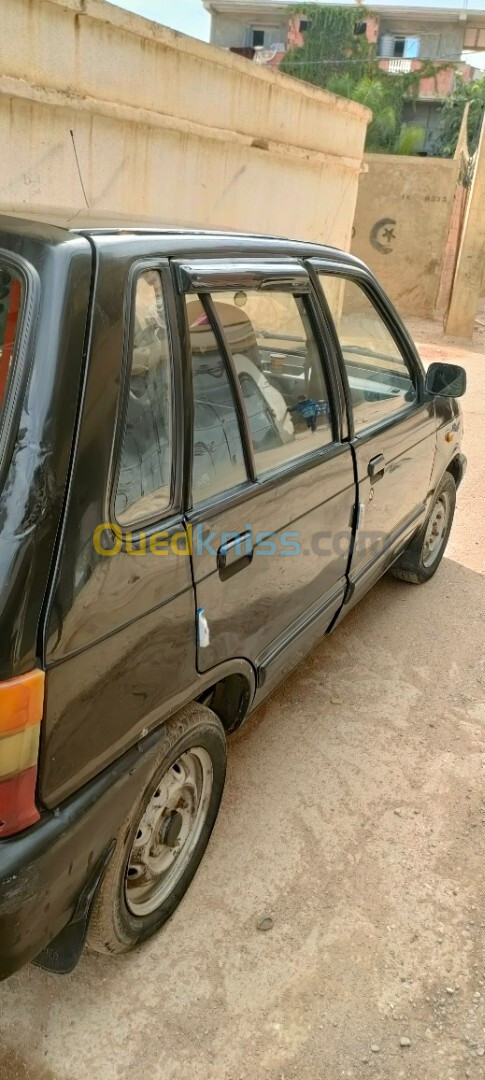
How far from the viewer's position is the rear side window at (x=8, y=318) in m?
1.46

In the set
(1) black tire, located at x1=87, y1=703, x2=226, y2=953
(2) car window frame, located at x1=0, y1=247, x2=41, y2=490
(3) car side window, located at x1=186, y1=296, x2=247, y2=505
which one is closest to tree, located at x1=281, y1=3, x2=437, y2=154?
(3) car side window, located at x1=186, y1=296, x2=247, y2=505

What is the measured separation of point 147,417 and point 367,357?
1.81m

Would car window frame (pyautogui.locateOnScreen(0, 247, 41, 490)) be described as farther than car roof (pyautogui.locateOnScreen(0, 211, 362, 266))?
No

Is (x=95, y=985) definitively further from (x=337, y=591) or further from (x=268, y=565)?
(x=337, y=591)

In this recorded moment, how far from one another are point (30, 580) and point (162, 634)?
448 mm

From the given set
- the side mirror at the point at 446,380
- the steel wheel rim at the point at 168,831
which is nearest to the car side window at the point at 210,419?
the steel wheel rim at the point at 168,831

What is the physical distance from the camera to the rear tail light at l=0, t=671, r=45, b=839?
54.6 inches

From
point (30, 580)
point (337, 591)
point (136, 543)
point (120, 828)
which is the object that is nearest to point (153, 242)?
point (136, 543)

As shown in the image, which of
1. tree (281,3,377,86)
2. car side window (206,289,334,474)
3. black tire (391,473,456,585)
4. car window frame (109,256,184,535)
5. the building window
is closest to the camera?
car window frame (109,256,184,535)

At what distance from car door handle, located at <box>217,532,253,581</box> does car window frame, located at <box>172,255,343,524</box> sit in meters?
0.10

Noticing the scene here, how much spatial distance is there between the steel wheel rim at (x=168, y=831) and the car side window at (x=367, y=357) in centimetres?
140

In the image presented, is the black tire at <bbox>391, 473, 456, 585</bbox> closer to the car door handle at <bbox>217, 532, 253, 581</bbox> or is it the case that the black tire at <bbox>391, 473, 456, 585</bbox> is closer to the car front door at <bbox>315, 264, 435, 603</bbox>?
the car front door at <bbox>315, 264, 435, 603</bbox>

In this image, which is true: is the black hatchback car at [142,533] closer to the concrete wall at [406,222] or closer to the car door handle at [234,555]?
the car door handle at [234,555]

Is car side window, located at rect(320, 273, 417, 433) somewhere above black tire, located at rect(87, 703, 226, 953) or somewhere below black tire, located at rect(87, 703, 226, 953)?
above
